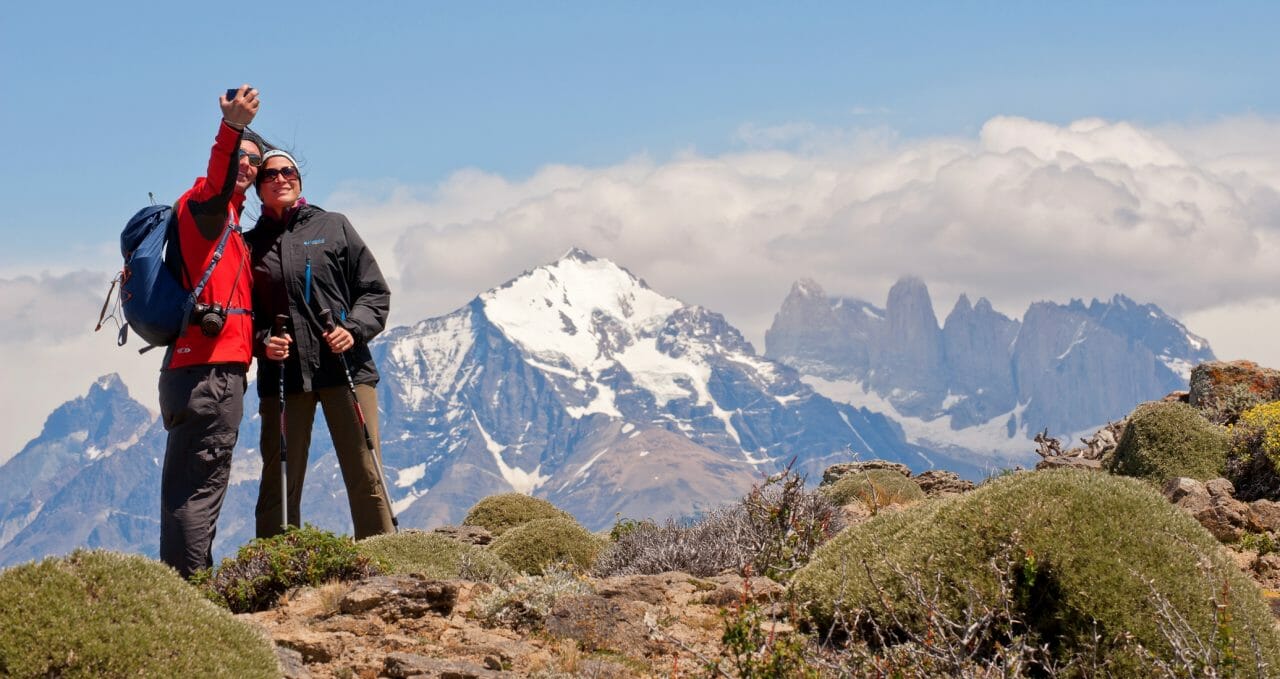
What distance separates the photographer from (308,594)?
28.6 feet

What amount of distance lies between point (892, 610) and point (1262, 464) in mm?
9176

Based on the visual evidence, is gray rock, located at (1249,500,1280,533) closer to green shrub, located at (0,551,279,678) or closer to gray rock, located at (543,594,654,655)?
gray rock, located at (543,594,654,655)

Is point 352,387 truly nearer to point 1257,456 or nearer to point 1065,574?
point 1065,574

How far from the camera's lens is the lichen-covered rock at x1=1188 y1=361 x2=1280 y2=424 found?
17.0 metres

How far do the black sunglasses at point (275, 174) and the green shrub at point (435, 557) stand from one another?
9.13 feet

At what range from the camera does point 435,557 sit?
10.8 metres

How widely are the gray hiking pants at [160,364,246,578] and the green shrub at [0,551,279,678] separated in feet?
5.99

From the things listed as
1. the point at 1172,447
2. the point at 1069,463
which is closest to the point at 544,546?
the point at 1172,447

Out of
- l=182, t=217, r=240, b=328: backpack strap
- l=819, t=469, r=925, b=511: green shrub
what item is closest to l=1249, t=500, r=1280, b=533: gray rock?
l=819, t=469, r=925, b=511: green shrub

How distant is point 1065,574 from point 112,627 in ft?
14.8

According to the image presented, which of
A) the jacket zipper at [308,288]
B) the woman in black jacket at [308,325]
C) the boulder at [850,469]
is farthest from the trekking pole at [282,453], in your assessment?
the boulder at [850,469]

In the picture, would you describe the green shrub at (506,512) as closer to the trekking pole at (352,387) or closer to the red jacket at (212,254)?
the trekking pole at (352,387)

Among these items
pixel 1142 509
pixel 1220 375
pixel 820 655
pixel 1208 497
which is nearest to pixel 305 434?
pixel 820 655

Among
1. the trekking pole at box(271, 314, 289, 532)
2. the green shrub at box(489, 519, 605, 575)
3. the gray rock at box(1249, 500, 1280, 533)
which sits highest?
the trekking pole at box(271, 314, 289, 532)
